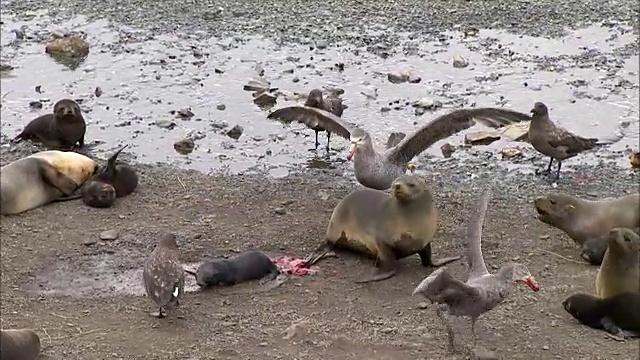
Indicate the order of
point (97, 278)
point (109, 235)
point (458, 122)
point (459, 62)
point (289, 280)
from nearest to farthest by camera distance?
point (289, 280) < point (97, 278) < point (109, 235) < point (458, 122) < point (459, 62)

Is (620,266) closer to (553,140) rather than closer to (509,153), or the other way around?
(553,140)

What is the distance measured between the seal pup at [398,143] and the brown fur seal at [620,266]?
5.84 feet

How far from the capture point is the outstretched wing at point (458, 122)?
333 inches

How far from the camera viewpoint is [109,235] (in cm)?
832

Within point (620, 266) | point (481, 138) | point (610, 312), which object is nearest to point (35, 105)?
point (481, 138)

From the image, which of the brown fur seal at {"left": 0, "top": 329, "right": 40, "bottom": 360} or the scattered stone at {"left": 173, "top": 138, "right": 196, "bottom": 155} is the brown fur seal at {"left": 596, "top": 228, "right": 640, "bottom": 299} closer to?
the brown fur seal at {"left": 0, "top": 329, "right": 40, "bottom": 360}

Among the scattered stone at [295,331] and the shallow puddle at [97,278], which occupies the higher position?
the scattered stone at [295,331]

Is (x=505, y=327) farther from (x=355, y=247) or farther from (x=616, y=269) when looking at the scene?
(x=355, y=247)

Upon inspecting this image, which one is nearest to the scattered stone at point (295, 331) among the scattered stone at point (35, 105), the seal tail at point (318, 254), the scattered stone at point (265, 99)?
the seal tail at point (318, 254)

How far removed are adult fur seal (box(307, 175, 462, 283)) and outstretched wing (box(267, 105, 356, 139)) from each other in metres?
1.44

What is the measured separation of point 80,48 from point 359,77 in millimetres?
3799

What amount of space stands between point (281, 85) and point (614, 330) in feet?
21.0

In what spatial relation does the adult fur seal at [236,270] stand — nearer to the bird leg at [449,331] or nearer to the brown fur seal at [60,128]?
the bird leg at [449,331]

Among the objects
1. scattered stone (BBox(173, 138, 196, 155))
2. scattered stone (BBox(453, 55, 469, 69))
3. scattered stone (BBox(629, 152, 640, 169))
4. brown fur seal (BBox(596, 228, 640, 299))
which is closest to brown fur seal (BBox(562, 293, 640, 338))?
brown fur seal (BBox(596, 228, 640, 299))
